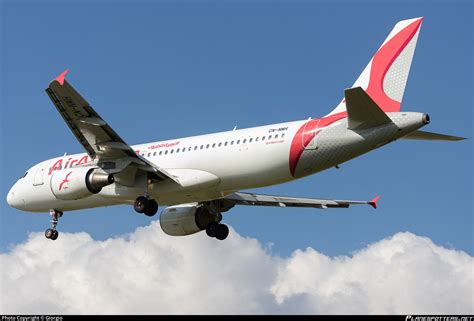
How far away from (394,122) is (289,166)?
4581 mm

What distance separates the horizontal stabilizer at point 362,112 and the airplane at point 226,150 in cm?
4

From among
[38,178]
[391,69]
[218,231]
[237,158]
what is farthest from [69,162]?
[391,69]

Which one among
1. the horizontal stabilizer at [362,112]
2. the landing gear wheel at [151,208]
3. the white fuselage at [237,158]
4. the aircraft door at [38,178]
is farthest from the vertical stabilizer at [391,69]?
the aircraft door at [38,178]

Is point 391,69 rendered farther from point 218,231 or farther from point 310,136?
point 218,231

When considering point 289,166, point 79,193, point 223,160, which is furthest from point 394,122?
point 79,193

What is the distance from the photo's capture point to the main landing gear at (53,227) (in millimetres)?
43188

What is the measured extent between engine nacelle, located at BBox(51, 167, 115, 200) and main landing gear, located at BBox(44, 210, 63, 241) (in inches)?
164

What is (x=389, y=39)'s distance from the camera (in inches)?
1506

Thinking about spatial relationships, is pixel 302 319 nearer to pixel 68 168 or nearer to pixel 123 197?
Answer: pixel 123 197

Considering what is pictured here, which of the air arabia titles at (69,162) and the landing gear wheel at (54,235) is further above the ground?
the air arabia titles at (69,162)

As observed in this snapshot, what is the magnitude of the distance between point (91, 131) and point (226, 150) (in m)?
5.54

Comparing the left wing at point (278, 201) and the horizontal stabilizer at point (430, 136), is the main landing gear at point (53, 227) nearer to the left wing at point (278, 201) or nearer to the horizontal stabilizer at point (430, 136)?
the left wing at point (278, 201)

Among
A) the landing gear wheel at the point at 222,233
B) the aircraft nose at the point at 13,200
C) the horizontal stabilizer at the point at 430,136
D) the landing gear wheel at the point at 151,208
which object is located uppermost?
the aircraft nose at the point at 13,200

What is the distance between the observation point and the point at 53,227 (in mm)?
43469
